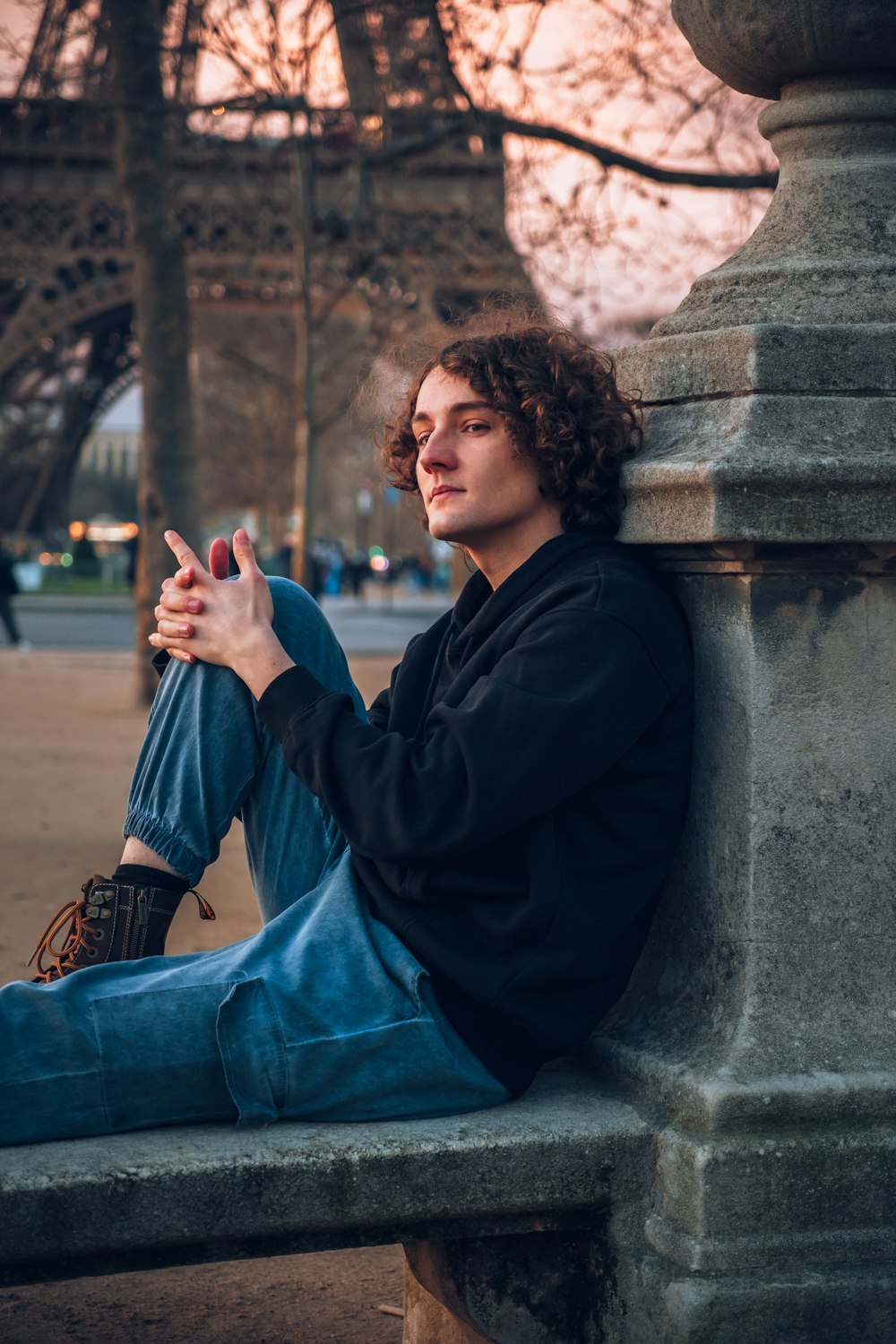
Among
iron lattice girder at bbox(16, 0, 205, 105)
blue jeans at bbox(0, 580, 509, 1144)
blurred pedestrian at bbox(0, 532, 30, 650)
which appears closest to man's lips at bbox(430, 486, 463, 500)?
blue jeans at bbox(0, 580, 509, 1144)

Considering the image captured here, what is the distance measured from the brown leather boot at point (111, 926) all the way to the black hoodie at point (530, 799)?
0.32m

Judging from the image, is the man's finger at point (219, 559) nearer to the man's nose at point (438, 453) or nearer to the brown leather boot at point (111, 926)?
the man's nose at point (438, 453)

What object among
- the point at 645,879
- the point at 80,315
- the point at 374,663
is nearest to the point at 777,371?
the point at 645,879

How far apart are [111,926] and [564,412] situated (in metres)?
0.96

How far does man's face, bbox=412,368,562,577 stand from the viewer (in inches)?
91.7

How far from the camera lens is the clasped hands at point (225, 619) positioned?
2.24 meters

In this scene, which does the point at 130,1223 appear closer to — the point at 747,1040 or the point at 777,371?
the point at 747,1040

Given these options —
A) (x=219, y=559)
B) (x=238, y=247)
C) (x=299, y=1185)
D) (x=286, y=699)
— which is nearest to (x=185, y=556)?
(x=219, y=559)

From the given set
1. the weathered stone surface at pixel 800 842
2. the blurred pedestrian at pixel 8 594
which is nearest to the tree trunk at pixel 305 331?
the blurred pedestrian at pixel 8 594

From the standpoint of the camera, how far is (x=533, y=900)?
6.72 ft

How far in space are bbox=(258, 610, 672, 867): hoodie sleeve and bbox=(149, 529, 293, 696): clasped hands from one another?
172 mm

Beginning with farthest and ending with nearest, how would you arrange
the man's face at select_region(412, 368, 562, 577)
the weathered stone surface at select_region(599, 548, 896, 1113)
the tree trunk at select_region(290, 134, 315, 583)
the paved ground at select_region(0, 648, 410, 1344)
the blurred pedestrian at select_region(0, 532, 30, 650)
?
the blurred pedestrian at select_region(0, 532, 30, 650)
the tree trunk at select_region(290, 134, 315, 583)
the paved ground at select_region(0, 648, 410, 1344)
the man's face at select_region(412, 368, 562, 577)
the weathered stone surface at select_region(599, 548, 896, 1113)

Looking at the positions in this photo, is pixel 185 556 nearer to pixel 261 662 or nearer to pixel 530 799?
pixel 261 662

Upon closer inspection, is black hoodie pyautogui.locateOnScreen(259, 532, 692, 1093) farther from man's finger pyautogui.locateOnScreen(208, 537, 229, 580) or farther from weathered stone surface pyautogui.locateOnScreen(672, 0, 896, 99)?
weathered stone surface pyautogui.locateOnScreen(672, 0, 896, 99)
